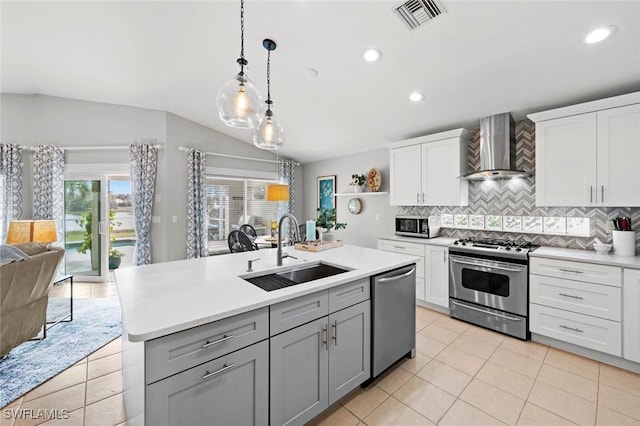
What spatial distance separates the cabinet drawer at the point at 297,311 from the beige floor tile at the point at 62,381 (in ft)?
6.43

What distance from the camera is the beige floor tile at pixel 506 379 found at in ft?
6.63

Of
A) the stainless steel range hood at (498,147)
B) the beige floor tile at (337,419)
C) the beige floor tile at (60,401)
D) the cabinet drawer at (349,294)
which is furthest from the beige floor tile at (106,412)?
the stainless steel range hood at (498,147)

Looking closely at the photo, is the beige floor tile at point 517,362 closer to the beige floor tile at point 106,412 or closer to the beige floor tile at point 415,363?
the beige floor tile at point 415,363

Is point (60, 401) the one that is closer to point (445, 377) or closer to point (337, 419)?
point (337, 419)

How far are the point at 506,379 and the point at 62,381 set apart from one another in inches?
141

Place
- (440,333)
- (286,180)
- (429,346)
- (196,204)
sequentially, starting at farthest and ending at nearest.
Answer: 1. (286,180)
2. (196,204)
3. (440,333)
4. (429,346)

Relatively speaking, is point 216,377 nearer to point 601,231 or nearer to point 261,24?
point 261,24

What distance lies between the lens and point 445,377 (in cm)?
217

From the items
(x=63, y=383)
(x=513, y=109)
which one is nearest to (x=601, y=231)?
(x=513, y=109)

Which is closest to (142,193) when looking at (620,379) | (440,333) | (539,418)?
(440,333)

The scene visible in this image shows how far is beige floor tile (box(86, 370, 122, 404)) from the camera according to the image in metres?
1.94

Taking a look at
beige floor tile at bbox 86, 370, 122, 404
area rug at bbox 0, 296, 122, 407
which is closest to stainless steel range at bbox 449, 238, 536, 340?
beige floor tile at bbox 86, 370, 122, 404

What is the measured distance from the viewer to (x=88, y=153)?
4.42 meters

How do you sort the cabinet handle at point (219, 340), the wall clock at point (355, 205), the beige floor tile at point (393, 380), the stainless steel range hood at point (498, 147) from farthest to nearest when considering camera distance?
the wall clock at point (355, 205), the stainless steel range hood at point (498, 147), the beige floor tile at point (393, 380), the cabinet handle at point (219, 340)
